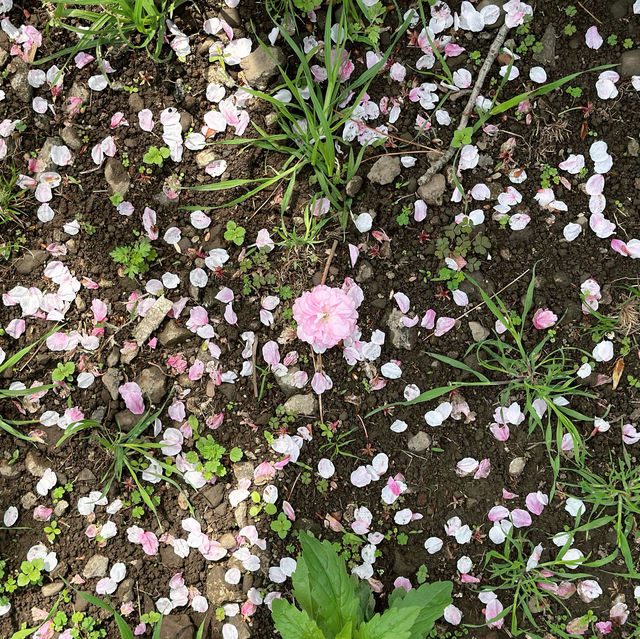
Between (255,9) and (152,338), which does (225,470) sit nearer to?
(152,338)

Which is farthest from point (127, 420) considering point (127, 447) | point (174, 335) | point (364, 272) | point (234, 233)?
point (364, 272)

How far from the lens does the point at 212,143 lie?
91.7 inches

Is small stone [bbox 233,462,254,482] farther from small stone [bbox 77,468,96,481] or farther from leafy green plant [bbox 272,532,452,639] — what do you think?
small stone [bbox 77,468,96,481]

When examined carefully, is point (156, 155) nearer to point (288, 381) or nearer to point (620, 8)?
point (288, 381)

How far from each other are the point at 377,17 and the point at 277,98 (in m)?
0.51

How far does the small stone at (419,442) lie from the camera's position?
7.58 ft

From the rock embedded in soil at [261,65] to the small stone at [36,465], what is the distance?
172 cm

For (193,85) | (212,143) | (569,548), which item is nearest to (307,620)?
(569,548)

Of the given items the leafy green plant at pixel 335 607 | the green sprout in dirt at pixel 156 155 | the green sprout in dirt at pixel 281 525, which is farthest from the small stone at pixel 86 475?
the green sprout in dirt at pixel 156 155

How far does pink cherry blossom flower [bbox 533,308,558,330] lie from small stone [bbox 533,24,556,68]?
0.97 meters

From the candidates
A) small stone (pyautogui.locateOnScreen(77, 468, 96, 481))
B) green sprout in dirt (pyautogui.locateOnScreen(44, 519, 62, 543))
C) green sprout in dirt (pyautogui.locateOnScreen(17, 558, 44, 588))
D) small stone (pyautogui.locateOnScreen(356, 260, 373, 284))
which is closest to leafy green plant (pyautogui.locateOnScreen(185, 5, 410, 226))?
small stone (pyautogui.locateOnScreen(356, 260, 373, 284))

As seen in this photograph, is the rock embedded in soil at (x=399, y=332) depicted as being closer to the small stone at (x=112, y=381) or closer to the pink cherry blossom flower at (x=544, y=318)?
the pink cherry blossom flower at (x=544, y=318)

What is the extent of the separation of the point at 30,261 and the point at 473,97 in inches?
74.2

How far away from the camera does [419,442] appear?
2312mm
